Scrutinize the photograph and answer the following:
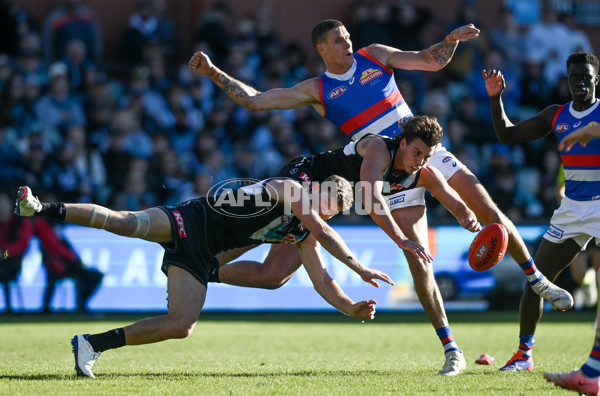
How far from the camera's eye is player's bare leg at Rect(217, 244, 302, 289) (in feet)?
27.0

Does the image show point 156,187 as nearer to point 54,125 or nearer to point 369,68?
point 54,125

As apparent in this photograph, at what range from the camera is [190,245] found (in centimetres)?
715

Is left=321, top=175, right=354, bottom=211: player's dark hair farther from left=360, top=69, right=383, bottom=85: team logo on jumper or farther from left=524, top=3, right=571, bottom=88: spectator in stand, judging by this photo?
left=524, top=3, right=571, bottom=88: spectator in stand

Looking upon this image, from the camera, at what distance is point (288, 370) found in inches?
299

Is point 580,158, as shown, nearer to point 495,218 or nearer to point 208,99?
point 495,218

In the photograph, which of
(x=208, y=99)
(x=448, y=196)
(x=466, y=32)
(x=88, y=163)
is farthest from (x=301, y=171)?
(x=208, y=99)

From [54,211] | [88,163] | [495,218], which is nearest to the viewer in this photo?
[54,211]

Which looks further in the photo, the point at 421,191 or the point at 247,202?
the point at 421,191

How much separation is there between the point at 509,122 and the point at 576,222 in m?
1.11

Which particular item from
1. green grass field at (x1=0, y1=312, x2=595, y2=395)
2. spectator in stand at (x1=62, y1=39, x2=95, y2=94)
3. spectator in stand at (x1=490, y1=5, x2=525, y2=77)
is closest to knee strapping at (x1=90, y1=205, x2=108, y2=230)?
green grass field at (x1=0, y1=312, x2=595, y2=395)

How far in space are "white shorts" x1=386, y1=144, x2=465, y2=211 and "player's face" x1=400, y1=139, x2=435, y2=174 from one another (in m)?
0.58

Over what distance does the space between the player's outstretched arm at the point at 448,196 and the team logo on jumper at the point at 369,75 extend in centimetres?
112

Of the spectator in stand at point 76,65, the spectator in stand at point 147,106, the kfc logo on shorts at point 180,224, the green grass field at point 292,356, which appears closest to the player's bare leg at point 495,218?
the green grass field at point 292,356

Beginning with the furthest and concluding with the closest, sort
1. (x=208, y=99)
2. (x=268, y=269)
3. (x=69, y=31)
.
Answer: (x=208, y=99) → (x=69, y=31) → (x=268, y=269)
